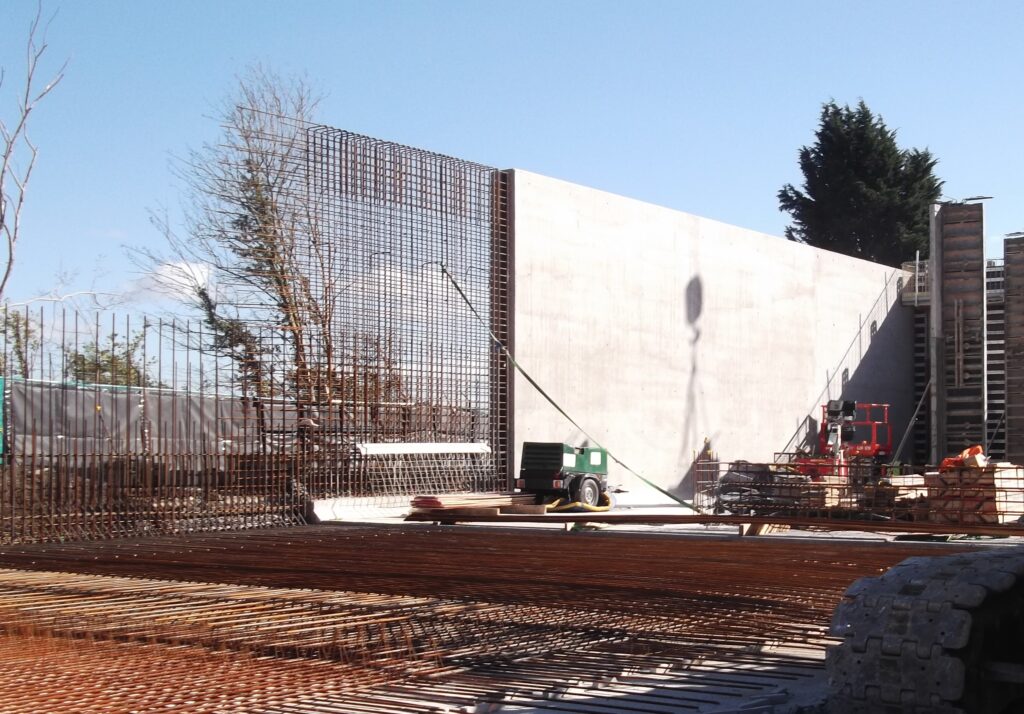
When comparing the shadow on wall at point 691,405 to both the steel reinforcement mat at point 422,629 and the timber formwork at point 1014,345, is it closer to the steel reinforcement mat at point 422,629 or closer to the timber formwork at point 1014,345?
the timber formwork at point 1014,345

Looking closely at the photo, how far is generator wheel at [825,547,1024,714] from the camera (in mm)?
3844

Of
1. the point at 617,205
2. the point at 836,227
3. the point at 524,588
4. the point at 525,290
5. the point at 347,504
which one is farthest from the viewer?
the point at 836,227

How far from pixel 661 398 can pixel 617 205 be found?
4366mm

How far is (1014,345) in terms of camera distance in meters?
25.6

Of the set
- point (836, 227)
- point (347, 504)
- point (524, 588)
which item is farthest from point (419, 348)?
point (836, 227)

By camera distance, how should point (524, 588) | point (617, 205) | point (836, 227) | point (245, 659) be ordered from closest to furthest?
point (245, 659), point (524, 588), point (617, 205), point (836, 227)

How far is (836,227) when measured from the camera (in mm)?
55781

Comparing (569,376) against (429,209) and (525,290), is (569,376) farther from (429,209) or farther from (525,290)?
(429,209)

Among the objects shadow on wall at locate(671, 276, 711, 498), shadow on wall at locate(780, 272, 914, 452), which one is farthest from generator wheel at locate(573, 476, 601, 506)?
shadow on wall at locate(780, 272, 914, 452)

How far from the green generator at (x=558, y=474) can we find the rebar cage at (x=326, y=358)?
107 centimetres

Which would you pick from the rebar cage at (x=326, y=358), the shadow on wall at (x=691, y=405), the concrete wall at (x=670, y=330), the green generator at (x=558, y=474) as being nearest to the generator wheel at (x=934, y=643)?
the rebar cage at (x=326, y=358)

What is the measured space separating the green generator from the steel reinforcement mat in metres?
9.44

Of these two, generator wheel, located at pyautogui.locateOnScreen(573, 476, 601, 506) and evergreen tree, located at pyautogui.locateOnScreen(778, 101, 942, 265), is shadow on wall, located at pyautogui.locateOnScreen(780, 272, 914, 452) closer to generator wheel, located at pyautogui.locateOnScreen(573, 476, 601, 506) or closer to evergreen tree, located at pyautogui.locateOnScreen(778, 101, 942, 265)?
generator wheel, located at pyautogui.locateOnScreen(573, 476, 601, 506)

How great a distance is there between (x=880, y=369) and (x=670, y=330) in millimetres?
10854
